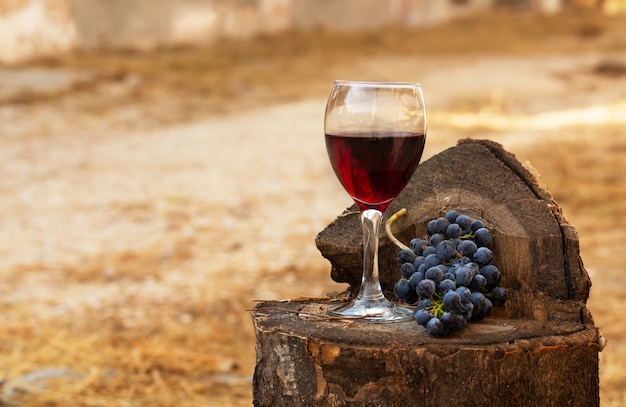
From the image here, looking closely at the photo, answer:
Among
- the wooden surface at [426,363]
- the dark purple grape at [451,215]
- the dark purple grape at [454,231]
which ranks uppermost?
the dark purple grape at [451,215]

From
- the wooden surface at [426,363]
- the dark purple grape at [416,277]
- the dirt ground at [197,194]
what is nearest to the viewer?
the wooden surface at [426,363]

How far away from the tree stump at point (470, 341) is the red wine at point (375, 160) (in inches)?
9.8

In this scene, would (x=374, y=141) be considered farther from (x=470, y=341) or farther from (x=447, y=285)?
(x=470, y=341)

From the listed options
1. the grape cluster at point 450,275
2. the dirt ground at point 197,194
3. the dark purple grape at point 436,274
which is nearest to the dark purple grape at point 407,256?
the grape cluster at point 450,275

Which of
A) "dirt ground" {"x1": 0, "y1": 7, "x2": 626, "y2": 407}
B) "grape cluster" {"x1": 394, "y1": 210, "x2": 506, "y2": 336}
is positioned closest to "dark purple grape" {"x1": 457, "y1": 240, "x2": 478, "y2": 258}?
"grape cluster" {"x1": 394, "y1": 210, "x2": 506, "y2": 336}

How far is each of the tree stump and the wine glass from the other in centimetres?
13

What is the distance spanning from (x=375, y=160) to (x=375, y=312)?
0.30 m

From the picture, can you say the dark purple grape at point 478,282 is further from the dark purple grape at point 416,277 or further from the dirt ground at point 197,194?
the dirt ground at point 197,194

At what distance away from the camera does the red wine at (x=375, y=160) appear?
1.66 m

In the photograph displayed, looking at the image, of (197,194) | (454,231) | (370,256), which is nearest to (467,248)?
(454,231)

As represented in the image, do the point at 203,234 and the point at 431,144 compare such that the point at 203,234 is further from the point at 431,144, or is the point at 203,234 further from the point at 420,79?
the point at 420,79

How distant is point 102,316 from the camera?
4219 mm

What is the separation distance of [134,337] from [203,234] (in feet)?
5.17

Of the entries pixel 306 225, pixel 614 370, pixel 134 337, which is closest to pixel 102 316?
pixel 134 337
